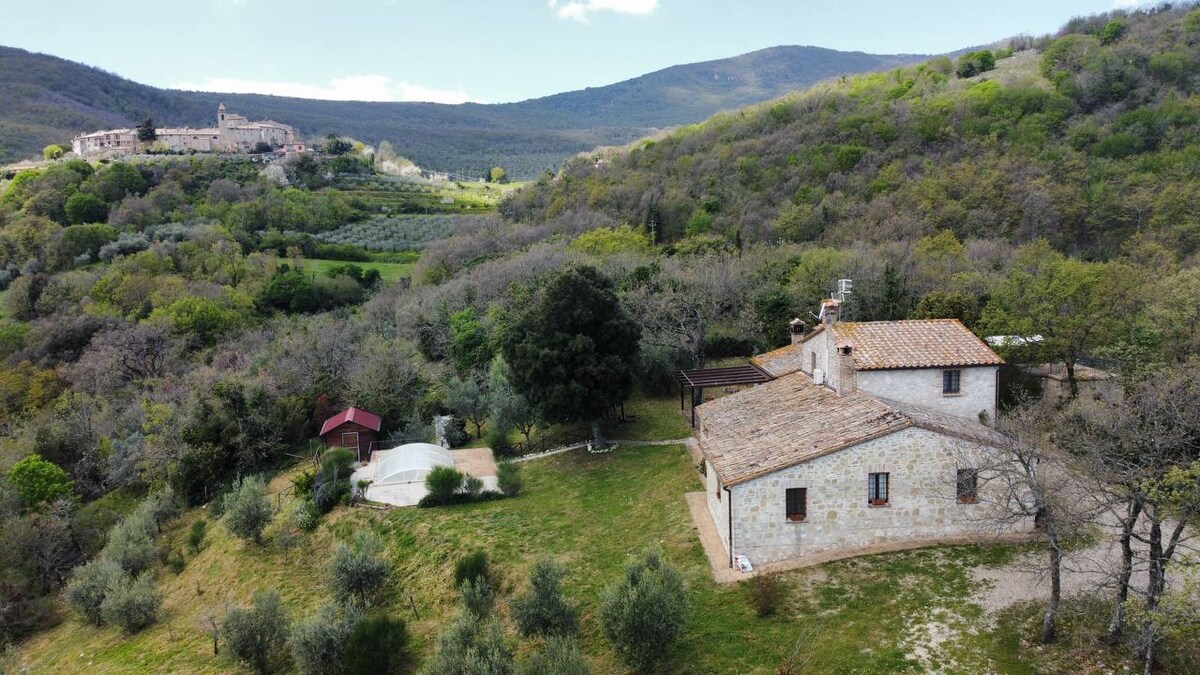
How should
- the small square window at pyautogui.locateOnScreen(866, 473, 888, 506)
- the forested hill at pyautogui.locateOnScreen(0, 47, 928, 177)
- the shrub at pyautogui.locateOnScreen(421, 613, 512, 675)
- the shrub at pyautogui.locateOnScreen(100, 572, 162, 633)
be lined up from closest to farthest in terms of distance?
the shrub at pyautogui.locateOnScreen(421, 613, 512, 675) → the small square window at pyautogui.locateOnScreen(866, 473, 888, 506) → the shrub at pyautogui.locateOnScreen(100, 572, 162, 633) → the forested hill at pyautogui.locateOnScreen(0, 47, 928, 177)

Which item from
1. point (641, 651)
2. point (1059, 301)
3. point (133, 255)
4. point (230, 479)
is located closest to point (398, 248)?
point (133, 255)

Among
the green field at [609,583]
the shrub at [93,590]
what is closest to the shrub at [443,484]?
the green field at [609,583]

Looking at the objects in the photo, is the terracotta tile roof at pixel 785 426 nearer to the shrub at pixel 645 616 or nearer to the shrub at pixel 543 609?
the shrub at pixel 645 616

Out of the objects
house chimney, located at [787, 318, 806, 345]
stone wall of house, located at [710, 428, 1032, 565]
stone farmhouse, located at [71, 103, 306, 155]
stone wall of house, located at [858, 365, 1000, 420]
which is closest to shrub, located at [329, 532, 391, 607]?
stone wall of house, located at [710, 428, 1032, 565]

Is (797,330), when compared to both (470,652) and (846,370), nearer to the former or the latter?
(846,370)

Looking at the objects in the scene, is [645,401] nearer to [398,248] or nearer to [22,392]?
[22,392]

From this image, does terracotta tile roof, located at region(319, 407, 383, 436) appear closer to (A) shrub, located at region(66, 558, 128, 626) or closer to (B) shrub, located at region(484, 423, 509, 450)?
(B) shrub, located at region(484, 423, 509, 450)
